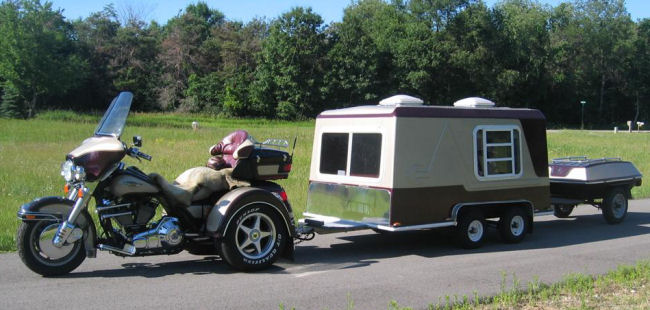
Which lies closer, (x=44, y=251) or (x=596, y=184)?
(x=44, y=251)

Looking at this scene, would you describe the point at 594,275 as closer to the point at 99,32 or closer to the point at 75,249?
the point at 75,249

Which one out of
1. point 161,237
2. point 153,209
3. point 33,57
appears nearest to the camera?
point 161,237

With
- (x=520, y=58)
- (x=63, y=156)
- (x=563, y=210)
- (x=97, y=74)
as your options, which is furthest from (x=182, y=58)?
(x=563, y=210)

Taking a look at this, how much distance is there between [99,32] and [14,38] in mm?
11508

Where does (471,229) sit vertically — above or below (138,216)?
below

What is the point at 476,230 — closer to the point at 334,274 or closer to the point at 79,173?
the point at 334,274

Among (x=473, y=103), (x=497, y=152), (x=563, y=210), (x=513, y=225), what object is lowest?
(x=513, y=225)

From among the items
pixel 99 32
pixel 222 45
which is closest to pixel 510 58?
pixel 222 45

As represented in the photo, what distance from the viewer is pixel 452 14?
67938 millimetres

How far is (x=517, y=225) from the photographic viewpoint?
386 inches

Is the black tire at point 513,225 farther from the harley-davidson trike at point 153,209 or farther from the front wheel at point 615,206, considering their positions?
the harley-davidson trike at point 153,209

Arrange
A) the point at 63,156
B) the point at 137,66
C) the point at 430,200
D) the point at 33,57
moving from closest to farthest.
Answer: the point at 430,200, the point at 63,156, the point at 33,57, the point at 137,66

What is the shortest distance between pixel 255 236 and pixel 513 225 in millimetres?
4460

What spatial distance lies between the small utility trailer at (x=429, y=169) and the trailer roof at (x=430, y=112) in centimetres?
2
